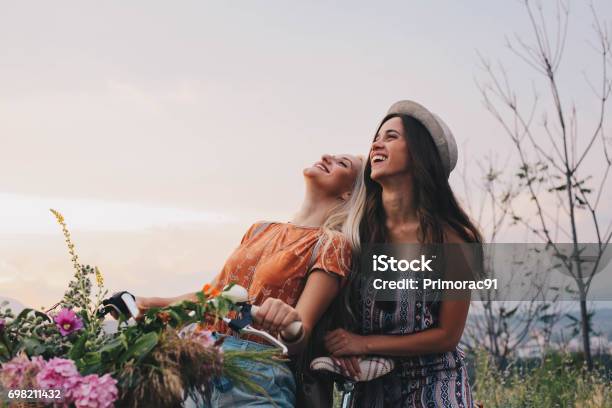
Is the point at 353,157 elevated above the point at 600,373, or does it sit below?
above

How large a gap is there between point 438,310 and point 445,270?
15 centimetres

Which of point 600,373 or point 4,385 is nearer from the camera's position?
point 4,385

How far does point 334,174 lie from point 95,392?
5.16ft

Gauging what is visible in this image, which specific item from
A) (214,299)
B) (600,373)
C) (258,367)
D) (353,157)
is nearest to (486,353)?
(600,373)

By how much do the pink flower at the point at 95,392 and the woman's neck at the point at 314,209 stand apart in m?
1.40

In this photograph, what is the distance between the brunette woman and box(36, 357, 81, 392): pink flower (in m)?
1.15

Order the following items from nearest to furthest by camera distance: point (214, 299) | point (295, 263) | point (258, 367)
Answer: point (214, 299), point (258, 367), point (295, 263)

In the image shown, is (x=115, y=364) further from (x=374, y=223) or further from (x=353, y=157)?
(x=353, y=157)

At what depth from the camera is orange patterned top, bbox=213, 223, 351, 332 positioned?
3.02m

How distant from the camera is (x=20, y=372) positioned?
2113 mm

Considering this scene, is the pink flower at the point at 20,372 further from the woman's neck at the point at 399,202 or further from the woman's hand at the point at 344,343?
the woman's neck at the point at 399,202

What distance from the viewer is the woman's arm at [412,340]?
298cm

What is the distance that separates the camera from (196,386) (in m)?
2.16

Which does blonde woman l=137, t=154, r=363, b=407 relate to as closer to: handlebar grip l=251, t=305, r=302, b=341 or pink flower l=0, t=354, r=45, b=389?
handlebar grip l=251, t=305, r=302, b=341
